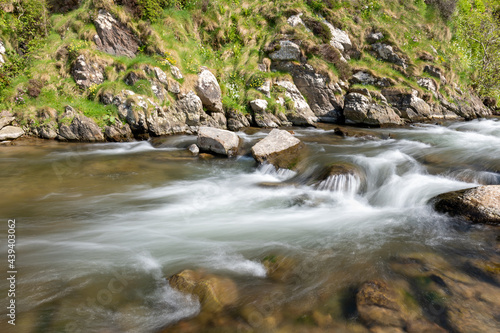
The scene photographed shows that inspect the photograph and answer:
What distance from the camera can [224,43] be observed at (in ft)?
53.4

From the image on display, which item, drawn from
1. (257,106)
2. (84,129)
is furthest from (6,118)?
(257,106)

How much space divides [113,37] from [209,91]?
5.32 m

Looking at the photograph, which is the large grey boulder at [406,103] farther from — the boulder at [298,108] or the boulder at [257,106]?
the boulder at [257,106]

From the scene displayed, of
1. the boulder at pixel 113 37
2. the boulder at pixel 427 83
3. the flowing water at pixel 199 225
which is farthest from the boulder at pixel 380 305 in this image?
the boulder at pixel 427 83

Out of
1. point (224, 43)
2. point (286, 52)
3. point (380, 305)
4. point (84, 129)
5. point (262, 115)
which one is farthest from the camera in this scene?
point (224, 43)

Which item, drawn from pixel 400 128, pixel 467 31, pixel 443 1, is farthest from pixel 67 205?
pixel 467 31

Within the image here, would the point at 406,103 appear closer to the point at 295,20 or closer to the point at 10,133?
the point at 295,20

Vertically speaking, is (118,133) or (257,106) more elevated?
(257,106)

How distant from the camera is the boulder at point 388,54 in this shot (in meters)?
17.1

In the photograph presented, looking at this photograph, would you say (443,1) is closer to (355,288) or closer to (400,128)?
(400,128)

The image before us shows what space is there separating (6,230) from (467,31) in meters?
32.5

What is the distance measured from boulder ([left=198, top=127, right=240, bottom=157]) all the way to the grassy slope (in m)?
3.53

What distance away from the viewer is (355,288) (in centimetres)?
287

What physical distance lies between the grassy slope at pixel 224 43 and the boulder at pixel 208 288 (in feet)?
31.1
